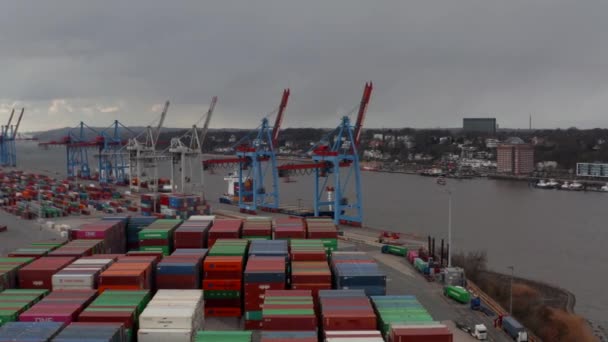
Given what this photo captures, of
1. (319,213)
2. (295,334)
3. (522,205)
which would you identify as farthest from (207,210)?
(522,205)

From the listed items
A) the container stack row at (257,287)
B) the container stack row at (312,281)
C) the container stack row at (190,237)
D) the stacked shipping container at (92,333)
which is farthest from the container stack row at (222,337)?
the container stack row at (190,237)

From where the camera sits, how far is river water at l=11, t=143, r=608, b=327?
15.9 m

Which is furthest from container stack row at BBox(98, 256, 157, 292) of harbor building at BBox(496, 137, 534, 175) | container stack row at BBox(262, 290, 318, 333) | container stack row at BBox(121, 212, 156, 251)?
harbor building at BBox(496, 137, 534, 175)

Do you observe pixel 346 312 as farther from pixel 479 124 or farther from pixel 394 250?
pixel 479 124

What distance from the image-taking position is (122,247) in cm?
1370

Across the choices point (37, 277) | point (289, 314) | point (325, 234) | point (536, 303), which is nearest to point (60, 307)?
point (37, 277)

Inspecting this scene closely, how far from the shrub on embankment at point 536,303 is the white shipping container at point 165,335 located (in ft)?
24.6

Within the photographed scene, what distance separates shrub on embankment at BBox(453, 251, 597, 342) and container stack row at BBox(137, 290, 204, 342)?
7268mm

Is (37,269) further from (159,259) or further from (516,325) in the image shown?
(516,325)

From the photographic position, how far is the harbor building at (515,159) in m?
54.8

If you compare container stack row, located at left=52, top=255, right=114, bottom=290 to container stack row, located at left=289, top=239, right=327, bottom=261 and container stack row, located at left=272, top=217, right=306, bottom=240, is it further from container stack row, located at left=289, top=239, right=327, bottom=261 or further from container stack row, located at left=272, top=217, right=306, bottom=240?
container stack row, located at left=272, top=217, right=306, bottom=240

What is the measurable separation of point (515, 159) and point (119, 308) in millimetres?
53213

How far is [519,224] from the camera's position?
23.4 meters

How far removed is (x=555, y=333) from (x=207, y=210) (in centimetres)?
1328
